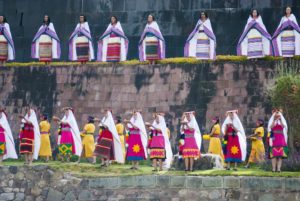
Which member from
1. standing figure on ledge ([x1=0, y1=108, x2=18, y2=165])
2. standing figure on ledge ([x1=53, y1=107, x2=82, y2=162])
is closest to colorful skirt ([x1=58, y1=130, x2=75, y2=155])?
standing figure on ledge ([x1=53, y1=107, x2=82, y2=162])

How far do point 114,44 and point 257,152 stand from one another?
6.04 meters

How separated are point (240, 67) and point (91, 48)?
4616mm

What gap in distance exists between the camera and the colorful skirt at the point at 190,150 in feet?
92.8

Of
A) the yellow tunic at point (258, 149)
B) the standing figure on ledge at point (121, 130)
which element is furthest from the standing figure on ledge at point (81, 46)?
the yellow tunic at point (258, 149)

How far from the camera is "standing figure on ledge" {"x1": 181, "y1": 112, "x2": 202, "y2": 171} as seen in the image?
92.9 feet

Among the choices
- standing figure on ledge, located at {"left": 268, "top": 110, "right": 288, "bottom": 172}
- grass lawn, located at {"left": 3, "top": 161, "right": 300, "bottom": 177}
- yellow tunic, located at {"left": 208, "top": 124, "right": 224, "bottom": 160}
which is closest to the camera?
grass lawn, located at {"left": 3, "top": 161, "right": 300, "bottom": 177}

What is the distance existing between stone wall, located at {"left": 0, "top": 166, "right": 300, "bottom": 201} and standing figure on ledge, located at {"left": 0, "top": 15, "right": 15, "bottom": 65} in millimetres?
6055

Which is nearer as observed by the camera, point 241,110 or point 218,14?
point 241,110

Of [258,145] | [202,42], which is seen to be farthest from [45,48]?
[258,145]

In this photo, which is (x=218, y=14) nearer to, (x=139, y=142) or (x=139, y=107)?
(x=139, y=107)

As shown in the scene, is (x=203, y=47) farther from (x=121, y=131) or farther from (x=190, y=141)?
(x=190, y=141)

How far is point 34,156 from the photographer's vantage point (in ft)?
101

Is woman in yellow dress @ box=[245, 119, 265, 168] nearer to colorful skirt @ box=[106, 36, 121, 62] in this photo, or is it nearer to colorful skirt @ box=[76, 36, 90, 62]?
colorful skirt @ box=[106, 36, 121, 62]

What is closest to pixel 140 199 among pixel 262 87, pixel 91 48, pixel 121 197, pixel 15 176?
pixel 121 197
